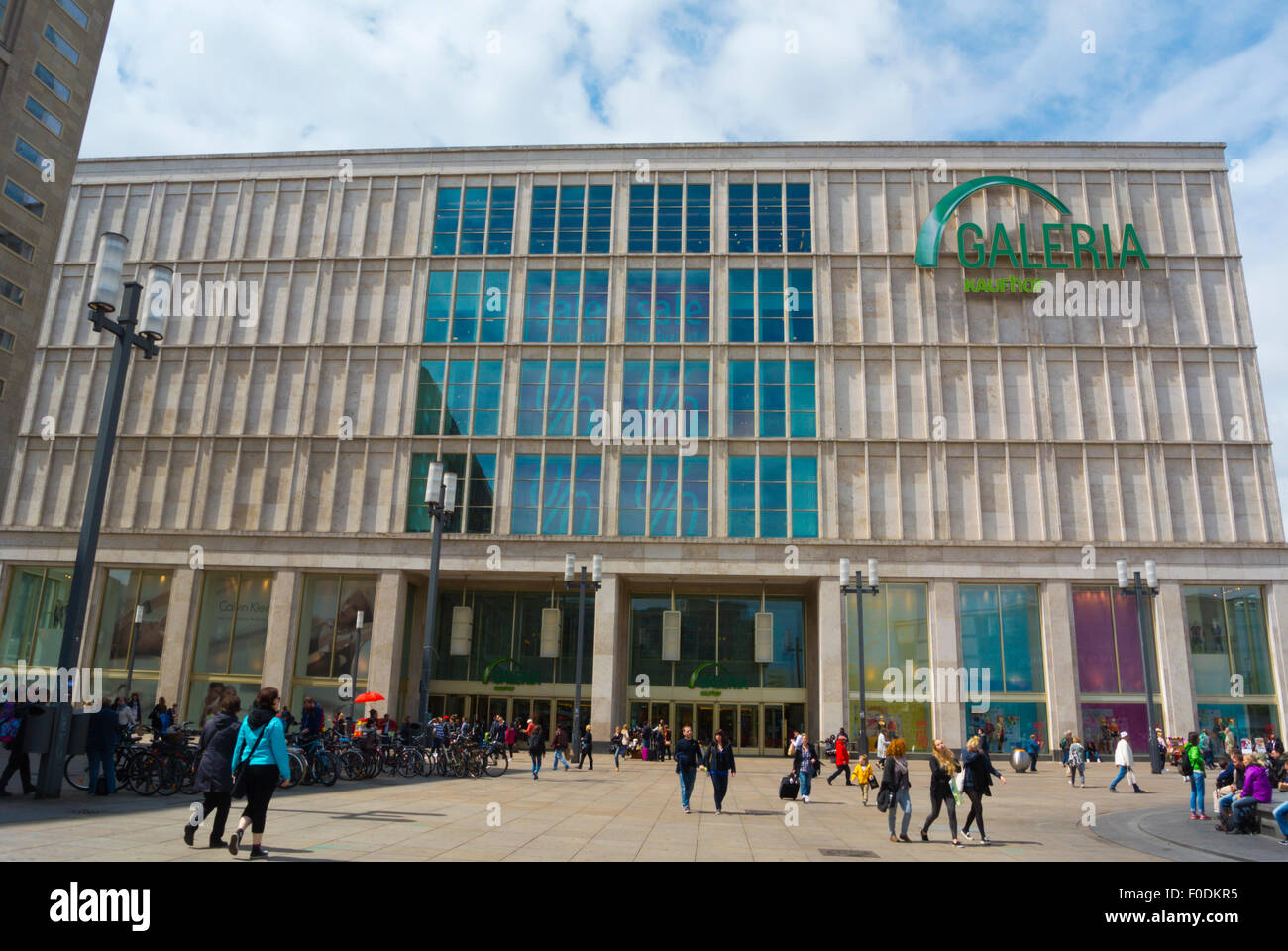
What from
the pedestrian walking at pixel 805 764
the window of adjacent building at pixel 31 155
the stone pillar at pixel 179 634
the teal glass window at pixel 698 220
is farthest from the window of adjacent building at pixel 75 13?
the pedestrian walking at pixel 805 764

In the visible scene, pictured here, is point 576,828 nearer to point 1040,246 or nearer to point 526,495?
point 526,495

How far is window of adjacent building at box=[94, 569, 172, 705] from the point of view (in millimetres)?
41094

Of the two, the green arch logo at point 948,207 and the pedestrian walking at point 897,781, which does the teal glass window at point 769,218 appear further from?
the pedestrian walking at point 897,781

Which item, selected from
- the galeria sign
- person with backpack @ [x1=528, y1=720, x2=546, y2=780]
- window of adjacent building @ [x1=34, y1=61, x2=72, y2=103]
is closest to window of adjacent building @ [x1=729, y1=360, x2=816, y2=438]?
the galeria sign

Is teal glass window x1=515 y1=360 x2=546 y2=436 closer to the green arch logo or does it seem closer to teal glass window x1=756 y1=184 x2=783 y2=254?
teal glass window x1=756 y1=184 x2=783 y2=254

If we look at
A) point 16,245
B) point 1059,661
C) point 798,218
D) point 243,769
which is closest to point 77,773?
point 243,769

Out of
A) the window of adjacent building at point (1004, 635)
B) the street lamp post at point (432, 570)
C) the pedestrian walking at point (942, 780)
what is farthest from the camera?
the window of adjacent building at point (1004, 635)

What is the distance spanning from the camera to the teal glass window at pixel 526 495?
41969 millimetres

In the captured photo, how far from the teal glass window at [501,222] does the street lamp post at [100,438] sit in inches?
1234

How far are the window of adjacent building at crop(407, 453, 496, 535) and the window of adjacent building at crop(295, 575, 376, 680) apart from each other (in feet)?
12.5

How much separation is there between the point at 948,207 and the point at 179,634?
4304 cm
